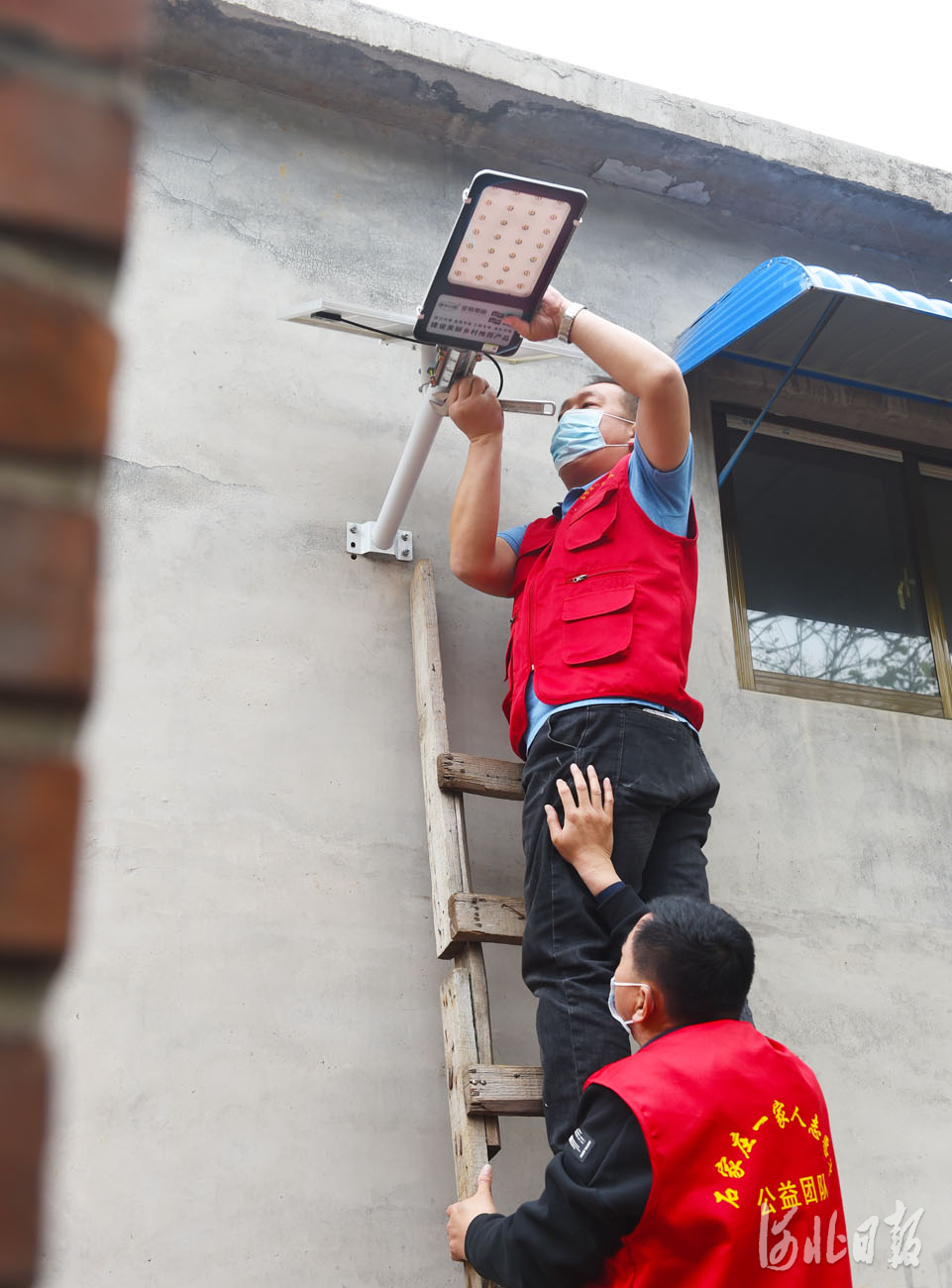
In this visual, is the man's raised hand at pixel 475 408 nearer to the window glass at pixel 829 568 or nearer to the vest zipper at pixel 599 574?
the vest zipper at pixel 599 574

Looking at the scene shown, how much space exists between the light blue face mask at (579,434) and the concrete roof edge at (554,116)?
4.01 ft

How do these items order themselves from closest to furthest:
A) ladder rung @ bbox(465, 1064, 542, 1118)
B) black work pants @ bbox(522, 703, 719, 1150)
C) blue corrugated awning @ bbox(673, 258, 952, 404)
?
black work pants @ bbox(522, 703, 719, 1150) < ladder rung @ bbox(465, 1064, 542, 1118) < blue corrugated awning @ bbox(673, 258, 952, 404)

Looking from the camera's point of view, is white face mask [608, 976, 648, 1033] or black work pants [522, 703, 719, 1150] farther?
black work pants [522, 703, 719, 1150]

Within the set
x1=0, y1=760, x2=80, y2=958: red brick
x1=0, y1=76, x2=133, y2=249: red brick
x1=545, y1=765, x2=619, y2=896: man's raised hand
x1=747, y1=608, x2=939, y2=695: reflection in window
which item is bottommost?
x1=0, y1=760, x2=80, y2=958: red brick

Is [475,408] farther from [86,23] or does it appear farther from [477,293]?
[86,23]

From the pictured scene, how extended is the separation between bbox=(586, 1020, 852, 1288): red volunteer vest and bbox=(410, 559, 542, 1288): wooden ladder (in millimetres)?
495

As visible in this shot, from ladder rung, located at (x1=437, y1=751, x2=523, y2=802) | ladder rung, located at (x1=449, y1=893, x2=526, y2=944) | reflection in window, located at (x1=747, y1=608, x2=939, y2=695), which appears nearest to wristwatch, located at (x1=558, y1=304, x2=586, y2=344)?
ladder rung, located at (x1=437, y1=751, x2=523, y2=802)

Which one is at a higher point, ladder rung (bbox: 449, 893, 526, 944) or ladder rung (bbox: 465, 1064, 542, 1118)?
ladder rung (bbox: 449, 893, 526, 944)

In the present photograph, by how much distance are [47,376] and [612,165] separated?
3868 mm

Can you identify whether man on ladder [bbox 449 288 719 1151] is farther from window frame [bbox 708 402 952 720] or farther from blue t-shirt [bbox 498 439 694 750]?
window frame [bbox 708 402 952 720]

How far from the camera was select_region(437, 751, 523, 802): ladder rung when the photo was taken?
2881mm

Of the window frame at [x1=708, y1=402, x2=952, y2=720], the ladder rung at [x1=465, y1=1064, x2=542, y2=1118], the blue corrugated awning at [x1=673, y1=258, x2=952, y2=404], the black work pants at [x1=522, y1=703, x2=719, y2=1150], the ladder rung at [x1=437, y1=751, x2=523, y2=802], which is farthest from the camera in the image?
the window frame at [x1=708, y1=402, x2=952, y2=720]

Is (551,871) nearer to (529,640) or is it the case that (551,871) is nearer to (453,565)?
(529,640)

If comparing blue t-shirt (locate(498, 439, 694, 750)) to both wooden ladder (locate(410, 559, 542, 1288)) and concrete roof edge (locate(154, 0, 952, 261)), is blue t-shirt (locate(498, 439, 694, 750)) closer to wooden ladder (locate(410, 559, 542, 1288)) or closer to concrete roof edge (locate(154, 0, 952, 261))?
wooden ladder (locate(410, 559, 542, 1288))
